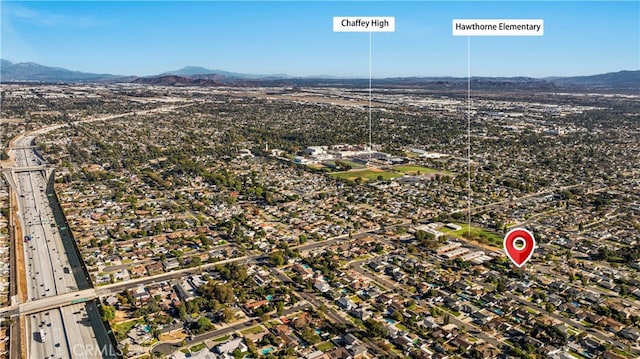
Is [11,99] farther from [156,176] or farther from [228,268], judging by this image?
[228,268]

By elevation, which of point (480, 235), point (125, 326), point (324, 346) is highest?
point (480, 235)

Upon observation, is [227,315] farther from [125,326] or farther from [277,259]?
[277,259]

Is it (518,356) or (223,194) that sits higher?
(223,194)

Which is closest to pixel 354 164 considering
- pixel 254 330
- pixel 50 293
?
pixel 254 330

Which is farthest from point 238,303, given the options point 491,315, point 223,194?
point 223,194

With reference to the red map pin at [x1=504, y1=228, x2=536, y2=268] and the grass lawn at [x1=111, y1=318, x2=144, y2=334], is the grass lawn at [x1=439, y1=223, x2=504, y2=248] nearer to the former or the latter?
the red map pin at [x1=504, y1=228, x2=536, y2=268]

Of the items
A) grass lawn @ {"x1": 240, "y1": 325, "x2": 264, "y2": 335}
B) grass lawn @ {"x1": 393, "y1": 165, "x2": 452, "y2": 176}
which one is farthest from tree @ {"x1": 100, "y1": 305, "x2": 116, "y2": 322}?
grass lawn @ {"x1": 393, "y1": 165, "x2": 452, "y2": 176}

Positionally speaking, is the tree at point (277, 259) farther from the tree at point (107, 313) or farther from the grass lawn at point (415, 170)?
the grass lawn at point (415, 170)
